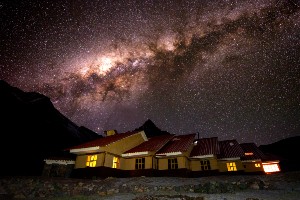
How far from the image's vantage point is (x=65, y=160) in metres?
22.7

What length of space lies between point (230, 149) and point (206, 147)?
4.65 meters

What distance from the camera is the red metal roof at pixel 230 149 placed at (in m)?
25.7

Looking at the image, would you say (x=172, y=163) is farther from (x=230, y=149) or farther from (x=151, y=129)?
(x=151, y=129)

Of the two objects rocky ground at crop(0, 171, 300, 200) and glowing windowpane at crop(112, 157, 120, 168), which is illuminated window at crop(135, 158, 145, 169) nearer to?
glowing windowpane at crop(112, 157, 120, 168)

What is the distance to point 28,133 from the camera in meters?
35.4

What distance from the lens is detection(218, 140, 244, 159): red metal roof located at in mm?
25692

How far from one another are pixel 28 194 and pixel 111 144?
9.78 meters

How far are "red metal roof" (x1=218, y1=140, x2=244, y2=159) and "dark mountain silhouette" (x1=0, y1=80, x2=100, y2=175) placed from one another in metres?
25.0

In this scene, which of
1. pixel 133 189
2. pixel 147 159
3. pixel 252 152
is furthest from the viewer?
pixel 252 152

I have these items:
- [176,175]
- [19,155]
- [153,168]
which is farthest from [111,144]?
[19,155]

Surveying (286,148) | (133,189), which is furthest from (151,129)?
(133,189)

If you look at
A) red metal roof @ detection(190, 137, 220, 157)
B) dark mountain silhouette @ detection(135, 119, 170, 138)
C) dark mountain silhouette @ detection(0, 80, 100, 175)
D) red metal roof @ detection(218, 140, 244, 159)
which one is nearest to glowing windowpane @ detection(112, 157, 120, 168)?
red metal roof @ detection(190, 137, 220, 157)

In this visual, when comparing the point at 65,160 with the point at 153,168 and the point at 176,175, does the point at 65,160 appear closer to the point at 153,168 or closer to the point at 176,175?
the point at 153,168

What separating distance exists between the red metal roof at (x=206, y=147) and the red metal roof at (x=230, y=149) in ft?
5.55
